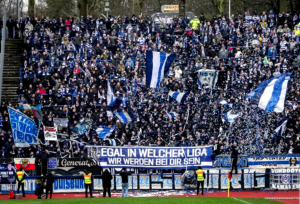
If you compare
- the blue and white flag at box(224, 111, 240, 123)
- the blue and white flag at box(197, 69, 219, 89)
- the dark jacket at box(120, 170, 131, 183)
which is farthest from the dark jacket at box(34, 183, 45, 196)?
the blue and white flag at box(197, 69, 219, 89)

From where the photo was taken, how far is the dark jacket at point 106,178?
92.4ft

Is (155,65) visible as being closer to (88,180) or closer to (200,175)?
(200,175)

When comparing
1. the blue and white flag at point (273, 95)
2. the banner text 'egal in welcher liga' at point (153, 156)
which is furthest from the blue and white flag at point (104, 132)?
the blue and white flag at point (273, 95)

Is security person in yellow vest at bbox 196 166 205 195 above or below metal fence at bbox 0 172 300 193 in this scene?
above

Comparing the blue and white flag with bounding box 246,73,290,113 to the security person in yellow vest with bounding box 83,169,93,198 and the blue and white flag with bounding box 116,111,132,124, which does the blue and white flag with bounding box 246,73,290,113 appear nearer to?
the blue and white flag with bounding box 116,111,132,124

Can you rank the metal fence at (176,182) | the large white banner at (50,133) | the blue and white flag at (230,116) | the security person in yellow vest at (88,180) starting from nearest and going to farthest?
the security person in yellow vest at (88,180) < the metal fence at (176,182) < the large white banner at (50,133) < the blue and white flag at (230,116)

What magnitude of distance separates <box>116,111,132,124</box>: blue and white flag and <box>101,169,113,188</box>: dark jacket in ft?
24.6

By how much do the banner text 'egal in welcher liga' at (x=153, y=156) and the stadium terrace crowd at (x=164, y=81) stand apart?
99.2 inches

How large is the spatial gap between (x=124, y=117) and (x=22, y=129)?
20.1ft

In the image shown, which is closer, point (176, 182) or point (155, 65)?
point (176, 182)

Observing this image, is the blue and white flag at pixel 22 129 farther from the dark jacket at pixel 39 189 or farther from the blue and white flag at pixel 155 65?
the blue and white flag at pixel 155 65

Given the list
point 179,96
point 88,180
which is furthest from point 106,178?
point 179,96

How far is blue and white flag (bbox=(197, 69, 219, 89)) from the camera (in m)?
37.9

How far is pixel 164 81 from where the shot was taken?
124ft
